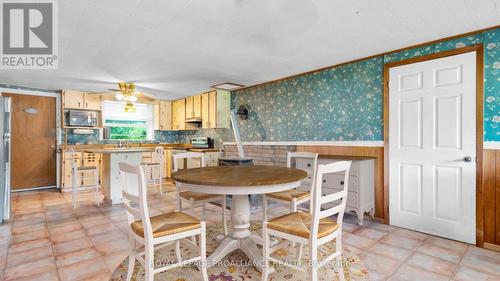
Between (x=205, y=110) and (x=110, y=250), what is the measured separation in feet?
13.0

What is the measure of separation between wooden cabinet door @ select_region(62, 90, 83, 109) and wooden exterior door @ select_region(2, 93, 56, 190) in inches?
13.6

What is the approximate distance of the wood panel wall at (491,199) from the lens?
8.45 ft

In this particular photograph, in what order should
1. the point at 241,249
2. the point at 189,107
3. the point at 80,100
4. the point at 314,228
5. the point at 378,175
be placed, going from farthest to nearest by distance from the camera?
the point at 189,107
the point at 80,100
the point at 378,175
the point at 241,249
the point at 314,228

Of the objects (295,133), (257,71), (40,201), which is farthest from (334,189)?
(40,201)

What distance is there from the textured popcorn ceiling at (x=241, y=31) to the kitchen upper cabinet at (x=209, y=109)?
159cm

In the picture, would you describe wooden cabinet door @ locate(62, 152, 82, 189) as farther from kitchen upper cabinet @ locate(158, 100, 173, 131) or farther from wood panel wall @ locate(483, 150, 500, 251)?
wood panel wall @ locate(483, 150, 500, 251)

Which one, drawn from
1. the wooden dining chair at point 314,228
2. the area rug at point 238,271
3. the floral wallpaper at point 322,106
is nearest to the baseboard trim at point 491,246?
the area rug at point 238,271

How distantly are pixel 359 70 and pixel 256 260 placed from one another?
2882mm

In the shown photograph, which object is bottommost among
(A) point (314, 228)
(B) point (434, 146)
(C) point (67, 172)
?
(C) point (67, 172)

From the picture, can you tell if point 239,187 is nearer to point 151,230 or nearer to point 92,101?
point 151,230

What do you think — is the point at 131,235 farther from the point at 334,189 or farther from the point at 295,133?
the point at 295,133

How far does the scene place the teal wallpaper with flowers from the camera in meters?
2.60

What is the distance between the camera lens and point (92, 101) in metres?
5.99

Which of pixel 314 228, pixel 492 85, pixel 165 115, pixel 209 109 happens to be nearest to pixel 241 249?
pixel 314 228
